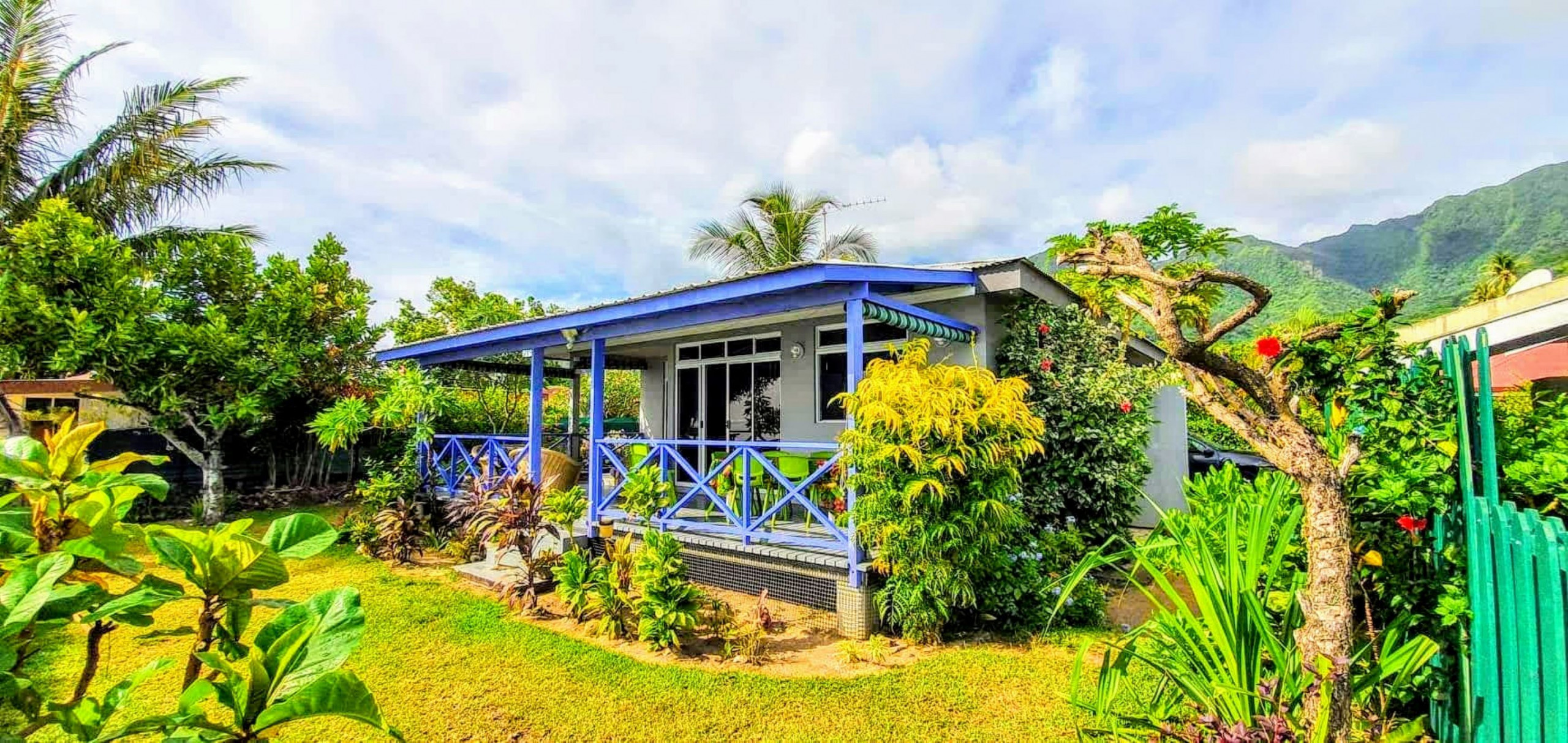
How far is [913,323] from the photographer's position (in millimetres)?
5973

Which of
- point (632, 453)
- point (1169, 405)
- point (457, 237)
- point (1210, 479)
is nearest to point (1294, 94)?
point (1169, 405)

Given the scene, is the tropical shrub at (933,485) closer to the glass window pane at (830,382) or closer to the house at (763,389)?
the house at (763,389)

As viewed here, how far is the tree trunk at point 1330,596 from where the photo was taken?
7.53 feet

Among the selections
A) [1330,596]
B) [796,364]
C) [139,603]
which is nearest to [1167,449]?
[796,364]

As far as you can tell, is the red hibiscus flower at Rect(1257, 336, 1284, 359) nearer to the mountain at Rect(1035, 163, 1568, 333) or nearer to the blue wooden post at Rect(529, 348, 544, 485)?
the blue wooden post at Rect(529, 348, 544, 485)

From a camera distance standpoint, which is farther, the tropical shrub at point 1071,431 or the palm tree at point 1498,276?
the palm tree at point 1498,276

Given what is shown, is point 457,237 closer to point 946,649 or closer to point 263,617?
point 263,617

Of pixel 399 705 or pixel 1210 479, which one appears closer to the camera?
pixel 1210 479

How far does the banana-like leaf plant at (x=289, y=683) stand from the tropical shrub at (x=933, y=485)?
429 centimetres

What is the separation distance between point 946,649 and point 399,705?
3.83 m

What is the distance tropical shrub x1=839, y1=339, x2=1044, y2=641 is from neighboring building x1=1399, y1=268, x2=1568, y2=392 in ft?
8.25

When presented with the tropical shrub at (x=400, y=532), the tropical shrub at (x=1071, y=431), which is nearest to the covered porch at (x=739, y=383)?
the tropical shrub at (x=1071, y=431)

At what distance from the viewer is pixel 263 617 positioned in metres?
5.79

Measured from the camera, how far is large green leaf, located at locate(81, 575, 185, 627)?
82 centimetres
